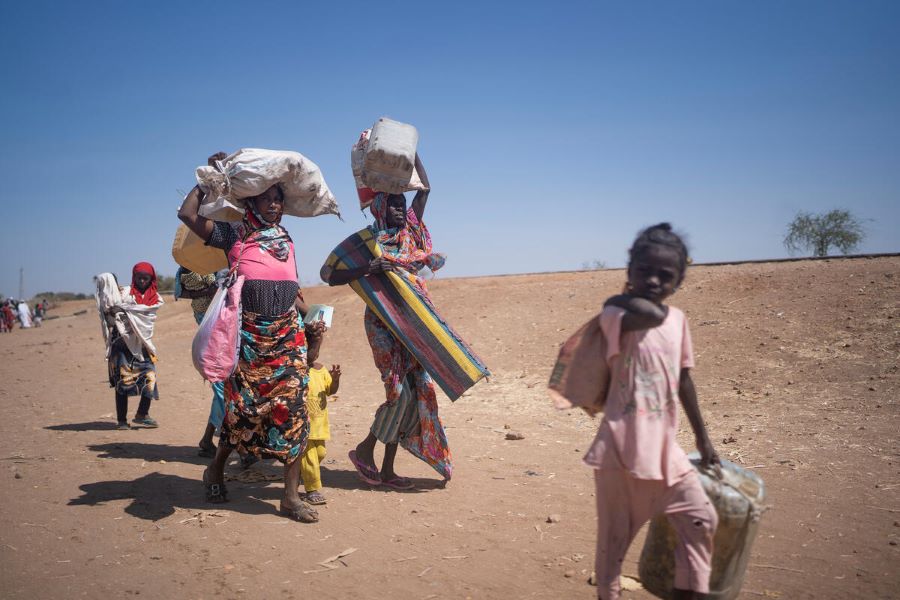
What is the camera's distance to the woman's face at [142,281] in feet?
26.5

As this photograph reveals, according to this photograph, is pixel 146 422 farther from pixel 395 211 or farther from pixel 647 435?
pixel 647 435

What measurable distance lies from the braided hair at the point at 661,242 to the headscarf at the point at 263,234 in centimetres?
261

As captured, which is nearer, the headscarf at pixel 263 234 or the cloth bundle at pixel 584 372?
the cloth bundle at pixel 584 372

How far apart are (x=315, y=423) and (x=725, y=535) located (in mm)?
3204

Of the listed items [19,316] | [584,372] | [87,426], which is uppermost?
[584,372]

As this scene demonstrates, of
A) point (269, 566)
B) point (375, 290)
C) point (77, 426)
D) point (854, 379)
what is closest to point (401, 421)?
point (375, 290)

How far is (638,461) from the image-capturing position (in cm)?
271

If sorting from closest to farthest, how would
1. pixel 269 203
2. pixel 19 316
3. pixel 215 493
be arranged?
pixel 269 203
pixel 215 493
pixel 19 316

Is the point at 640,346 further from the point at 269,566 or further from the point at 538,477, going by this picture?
the point at 538,477

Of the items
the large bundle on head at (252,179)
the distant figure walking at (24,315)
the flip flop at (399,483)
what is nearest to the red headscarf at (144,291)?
the large bundle on head at (252,179)

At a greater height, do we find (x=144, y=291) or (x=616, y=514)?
(x=144, y=291)

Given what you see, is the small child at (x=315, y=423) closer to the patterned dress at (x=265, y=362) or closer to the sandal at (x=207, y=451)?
the patterned dress at (x=265, y=362)

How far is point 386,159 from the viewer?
5215 millimetres

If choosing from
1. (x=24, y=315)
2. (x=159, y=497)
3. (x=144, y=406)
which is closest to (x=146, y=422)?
(x=144, y=406)
